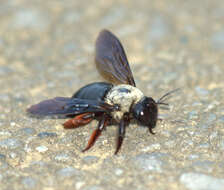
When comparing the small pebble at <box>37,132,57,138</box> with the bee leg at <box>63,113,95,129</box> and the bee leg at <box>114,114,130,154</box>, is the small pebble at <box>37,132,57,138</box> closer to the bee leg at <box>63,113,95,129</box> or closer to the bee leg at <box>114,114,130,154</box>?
the bee leg at <box>63,113,95,129</box>

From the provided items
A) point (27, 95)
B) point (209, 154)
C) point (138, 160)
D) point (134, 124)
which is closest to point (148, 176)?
point (138, 160)

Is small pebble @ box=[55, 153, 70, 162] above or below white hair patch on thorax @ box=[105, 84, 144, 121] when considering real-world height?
below

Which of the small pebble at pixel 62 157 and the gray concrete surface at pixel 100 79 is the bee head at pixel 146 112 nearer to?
the gray concrete surface at pixel 100 79

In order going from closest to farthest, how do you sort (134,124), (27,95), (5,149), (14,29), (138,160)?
(138,160)
(5,149)
(134,124)
(27,95)
(14,29)

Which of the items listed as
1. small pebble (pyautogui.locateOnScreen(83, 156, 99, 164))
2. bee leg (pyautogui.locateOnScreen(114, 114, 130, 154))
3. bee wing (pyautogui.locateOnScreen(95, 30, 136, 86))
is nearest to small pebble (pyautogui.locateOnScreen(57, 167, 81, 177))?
small pebble (pyautogui.locateOnScreen(83, 156, 99, 164))

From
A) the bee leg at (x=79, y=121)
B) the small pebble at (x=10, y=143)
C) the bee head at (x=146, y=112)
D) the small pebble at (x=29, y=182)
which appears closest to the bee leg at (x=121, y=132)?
the bee head at (x=146, y=112)

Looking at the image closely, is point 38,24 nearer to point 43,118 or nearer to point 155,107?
point 43,118
